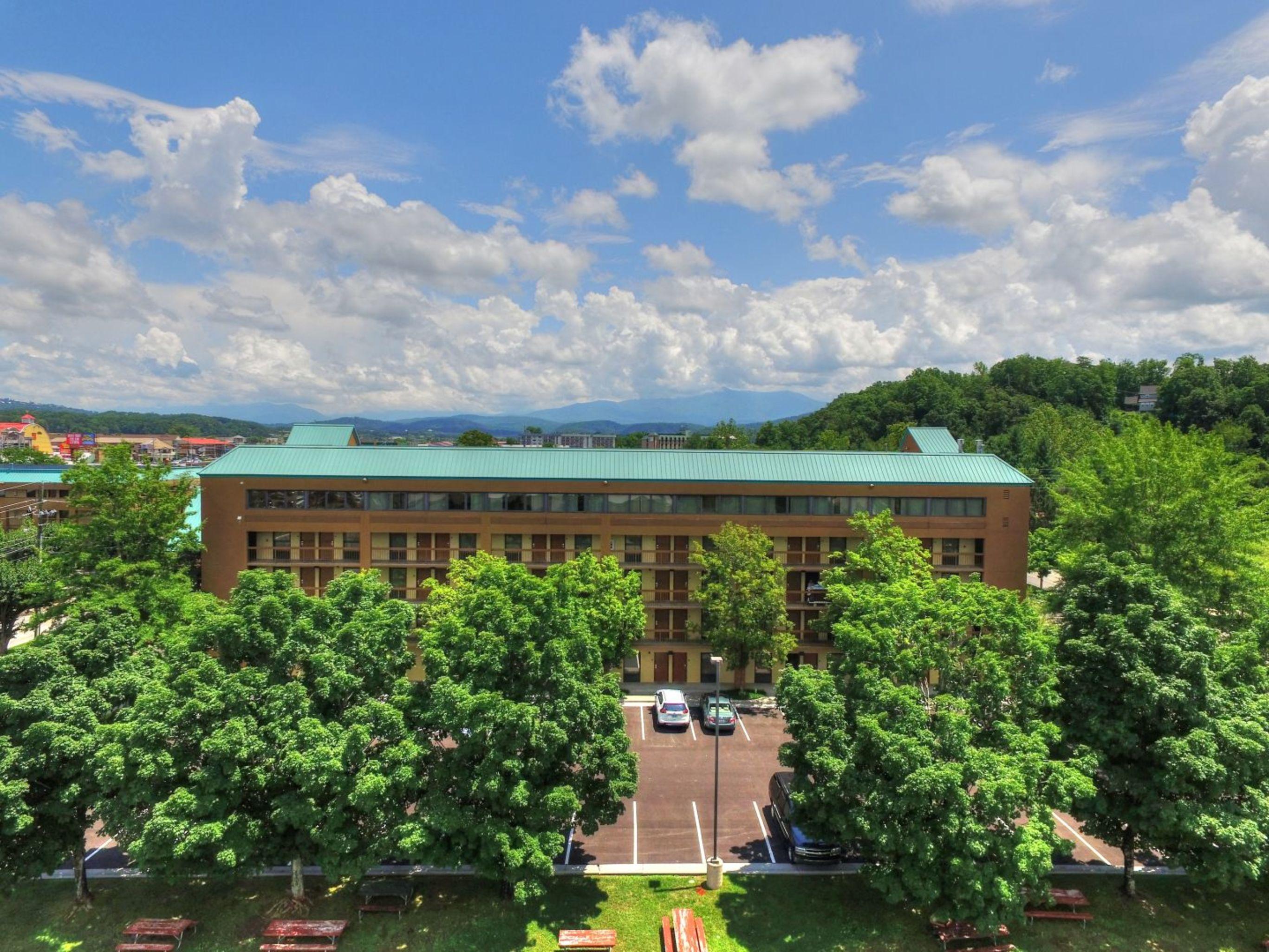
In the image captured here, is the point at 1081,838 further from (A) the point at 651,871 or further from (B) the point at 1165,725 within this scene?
(A) the point at 651,871

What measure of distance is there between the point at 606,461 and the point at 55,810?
29684 mm

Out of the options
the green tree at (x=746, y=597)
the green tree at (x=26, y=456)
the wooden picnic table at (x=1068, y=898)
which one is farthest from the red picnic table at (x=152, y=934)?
the green tree at (x=26, y=456)

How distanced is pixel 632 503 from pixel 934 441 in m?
24.2

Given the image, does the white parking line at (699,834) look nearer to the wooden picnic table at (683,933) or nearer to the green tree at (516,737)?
the wooden picnic table at (683,933)

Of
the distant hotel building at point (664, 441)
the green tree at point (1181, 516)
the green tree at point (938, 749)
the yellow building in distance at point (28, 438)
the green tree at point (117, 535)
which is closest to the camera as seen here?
the green tree at point (938, 749)

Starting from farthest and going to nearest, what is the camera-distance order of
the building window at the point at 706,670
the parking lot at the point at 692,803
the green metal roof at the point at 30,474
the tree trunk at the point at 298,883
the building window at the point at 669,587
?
the green metal roof at the point at 30,474, the building window at the point at 706,670, the building window at the point at 669,587, the parking lot at the point at 692,803, the tree trunk at the point at 298,883

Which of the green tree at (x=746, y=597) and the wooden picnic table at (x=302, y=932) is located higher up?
the green tree at (x=746, y=597)

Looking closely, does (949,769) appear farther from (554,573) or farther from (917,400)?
(917,400)

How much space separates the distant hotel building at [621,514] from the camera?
137 ft

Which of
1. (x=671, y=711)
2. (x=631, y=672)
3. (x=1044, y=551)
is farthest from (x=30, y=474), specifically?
(x=1044, y=551)

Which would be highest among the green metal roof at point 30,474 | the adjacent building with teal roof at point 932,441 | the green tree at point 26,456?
the adjacent building with teal roof at point 932,441

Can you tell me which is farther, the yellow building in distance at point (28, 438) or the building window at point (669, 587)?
the yellow building in distance at point (28, 438)

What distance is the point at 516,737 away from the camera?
1962 centimetres

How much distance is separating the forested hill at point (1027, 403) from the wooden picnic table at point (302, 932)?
90929mm
